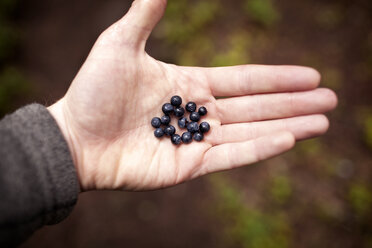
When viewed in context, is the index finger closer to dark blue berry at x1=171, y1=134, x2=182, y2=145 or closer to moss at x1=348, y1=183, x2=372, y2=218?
dark blue berry at x1=171, y1=134, x2=182, y2=145

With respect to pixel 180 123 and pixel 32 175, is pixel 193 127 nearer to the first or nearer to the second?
pixel 180 123

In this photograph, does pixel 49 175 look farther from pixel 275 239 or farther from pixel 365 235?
Result: pixel 365 235

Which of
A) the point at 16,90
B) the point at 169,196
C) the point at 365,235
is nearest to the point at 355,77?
the point at 365,235

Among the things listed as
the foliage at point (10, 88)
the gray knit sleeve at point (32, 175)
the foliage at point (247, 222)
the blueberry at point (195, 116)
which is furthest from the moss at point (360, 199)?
the foliage at point (10, 88)

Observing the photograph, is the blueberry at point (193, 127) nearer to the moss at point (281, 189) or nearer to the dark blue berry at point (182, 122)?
the dark blue berry at point (182, 122)

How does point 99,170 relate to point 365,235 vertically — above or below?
above
